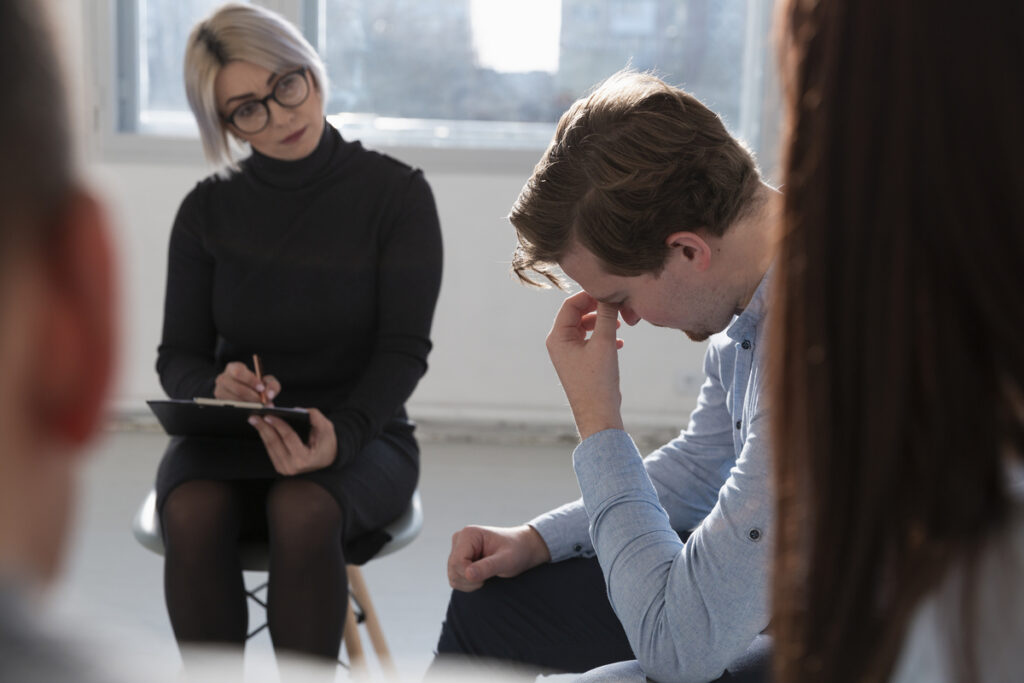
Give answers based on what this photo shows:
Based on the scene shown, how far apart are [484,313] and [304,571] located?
219 centimetres

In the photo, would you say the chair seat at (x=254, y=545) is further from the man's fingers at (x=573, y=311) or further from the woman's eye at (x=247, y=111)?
the woman's eye at (x=247, y=111)

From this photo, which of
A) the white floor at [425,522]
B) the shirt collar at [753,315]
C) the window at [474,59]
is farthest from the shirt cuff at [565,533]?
the window at [474,59]

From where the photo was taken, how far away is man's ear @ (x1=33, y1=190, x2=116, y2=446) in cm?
27

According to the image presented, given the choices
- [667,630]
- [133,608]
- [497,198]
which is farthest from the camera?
[497,198]

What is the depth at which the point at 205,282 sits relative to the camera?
1.99 meters

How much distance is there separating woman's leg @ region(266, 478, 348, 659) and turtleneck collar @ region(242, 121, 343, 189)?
0.66 meters

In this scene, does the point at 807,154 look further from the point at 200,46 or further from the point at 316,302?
the point at 200,46

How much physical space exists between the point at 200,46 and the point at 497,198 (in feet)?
6.01

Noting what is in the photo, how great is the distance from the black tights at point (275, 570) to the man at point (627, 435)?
30 centimetres

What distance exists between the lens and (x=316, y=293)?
1937 millimetres

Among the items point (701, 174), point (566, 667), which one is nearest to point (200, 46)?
point (701, 174)

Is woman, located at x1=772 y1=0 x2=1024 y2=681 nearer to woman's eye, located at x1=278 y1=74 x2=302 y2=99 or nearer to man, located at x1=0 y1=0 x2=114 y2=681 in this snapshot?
man, located at x1=0 y1=0 x2=114 y2=681

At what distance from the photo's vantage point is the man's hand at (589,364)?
48.9 inches

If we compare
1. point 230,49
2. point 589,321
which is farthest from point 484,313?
point 589,321
